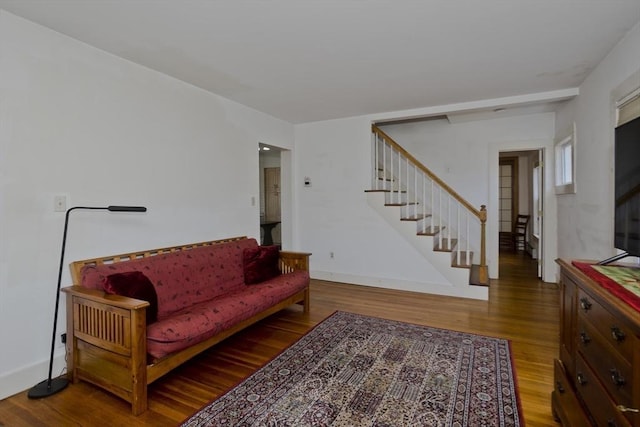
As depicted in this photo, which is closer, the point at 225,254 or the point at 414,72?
the point at 414,72

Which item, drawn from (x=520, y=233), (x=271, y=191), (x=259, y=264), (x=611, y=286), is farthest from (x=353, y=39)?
(x=520, y=233)

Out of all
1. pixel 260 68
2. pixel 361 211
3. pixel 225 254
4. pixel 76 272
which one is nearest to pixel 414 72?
pixel 260 68

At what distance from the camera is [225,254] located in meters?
3.32

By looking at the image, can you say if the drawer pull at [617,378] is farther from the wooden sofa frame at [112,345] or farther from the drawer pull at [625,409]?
the wooden sofa frame at [112,345]

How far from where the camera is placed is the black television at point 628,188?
158cm

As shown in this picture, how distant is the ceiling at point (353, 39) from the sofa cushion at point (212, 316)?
2.02 meters

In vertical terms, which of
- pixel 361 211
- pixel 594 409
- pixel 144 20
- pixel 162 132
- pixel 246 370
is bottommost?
pixel 246 370

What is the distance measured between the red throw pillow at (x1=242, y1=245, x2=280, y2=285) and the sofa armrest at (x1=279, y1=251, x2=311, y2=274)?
7.1 inches

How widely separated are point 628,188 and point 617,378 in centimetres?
104

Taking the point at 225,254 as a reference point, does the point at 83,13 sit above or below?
above

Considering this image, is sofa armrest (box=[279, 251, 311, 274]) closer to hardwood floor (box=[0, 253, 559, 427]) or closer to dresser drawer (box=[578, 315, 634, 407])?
hardwood floor (box=[0, 253, 559, 427])

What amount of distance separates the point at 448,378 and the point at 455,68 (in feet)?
8.58

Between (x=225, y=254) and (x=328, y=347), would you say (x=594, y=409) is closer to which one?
(x=328, y=347)

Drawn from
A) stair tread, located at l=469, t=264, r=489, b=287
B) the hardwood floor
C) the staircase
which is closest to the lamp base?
the hardwood floor
